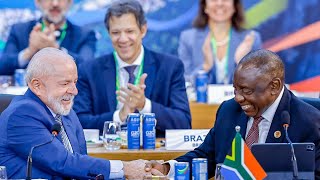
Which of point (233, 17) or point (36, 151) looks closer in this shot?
point (36, 151)

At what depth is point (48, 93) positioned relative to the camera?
481 centimetres

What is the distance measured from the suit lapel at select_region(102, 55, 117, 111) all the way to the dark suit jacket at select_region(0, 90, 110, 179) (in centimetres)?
212

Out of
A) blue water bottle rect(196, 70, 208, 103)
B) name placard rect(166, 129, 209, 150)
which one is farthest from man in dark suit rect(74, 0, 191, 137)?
blue water bottle rect(196, 70, 208, 103)

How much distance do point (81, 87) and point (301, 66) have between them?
10.8 ft

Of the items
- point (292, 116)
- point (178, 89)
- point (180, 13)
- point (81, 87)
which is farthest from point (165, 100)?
point (180, 13)

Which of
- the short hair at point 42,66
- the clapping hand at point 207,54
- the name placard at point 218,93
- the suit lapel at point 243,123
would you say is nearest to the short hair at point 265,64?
the suit lapel at point 243,123

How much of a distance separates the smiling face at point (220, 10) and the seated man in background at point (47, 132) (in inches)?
175

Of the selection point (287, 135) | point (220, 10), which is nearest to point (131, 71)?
point (220, 10)

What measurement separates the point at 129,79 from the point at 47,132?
92.7 inches

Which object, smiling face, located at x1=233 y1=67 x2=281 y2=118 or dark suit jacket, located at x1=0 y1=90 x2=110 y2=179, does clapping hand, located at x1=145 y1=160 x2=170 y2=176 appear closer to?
dark suit jacket, located at x1=0 y1=90 x2=110 y2=179

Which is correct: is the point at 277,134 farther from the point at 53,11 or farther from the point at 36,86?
the point at 53,11

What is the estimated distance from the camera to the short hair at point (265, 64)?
4824 mm

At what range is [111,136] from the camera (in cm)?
604

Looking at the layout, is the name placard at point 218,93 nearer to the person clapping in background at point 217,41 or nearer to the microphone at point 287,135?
the person clapping in background at point 217,41
